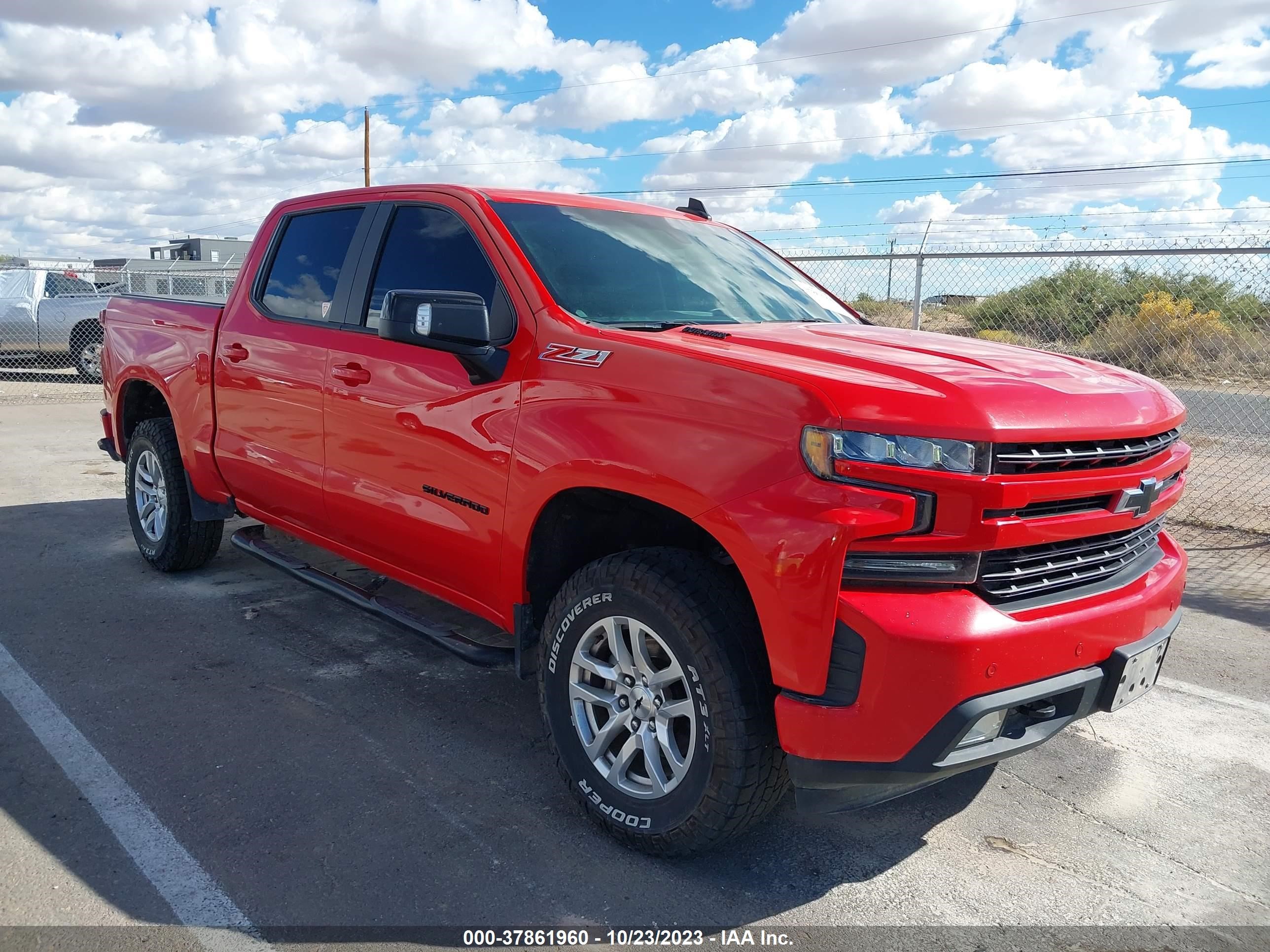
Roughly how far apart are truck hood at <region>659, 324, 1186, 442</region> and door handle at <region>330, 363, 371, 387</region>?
52.5 inches

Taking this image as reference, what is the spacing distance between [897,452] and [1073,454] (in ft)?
1.77

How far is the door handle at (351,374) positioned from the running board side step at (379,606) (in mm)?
884

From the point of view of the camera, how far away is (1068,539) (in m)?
2.76

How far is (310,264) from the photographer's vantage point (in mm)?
4609

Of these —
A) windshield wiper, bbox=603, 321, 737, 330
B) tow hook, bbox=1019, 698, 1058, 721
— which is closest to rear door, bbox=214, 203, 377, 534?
windshield wiper, bbox=603, 321, 737, 330

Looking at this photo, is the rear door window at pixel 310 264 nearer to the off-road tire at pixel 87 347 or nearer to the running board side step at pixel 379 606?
the running board side step at pixel 379 606

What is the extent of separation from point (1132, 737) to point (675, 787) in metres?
2.11

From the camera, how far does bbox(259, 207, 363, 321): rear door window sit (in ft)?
14.4

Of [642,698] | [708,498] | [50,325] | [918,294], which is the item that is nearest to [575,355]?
[708,498]

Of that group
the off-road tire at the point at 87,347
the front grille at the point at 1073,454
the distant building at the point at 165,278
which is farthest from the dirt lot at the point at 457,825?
the off-road tire at the point at 87,347

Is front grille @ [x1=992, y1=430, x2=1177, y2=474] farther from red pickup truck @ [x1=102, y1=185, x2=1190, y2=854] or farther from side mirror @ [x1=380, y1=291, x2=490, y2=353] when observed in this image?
side mirror @ [x1=380, y1=291, x2=490, y2=353]

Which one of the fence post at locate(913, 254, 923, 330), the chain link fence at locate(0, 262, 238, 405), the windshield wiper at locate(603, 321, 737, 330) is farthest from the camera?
the chain link fence at locate(0, 262, 238, 405)

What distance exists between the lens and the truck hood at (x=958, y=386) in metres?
2.52

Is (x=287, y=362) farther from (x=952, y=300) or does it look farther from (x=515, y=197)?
(x=952, y=300)
